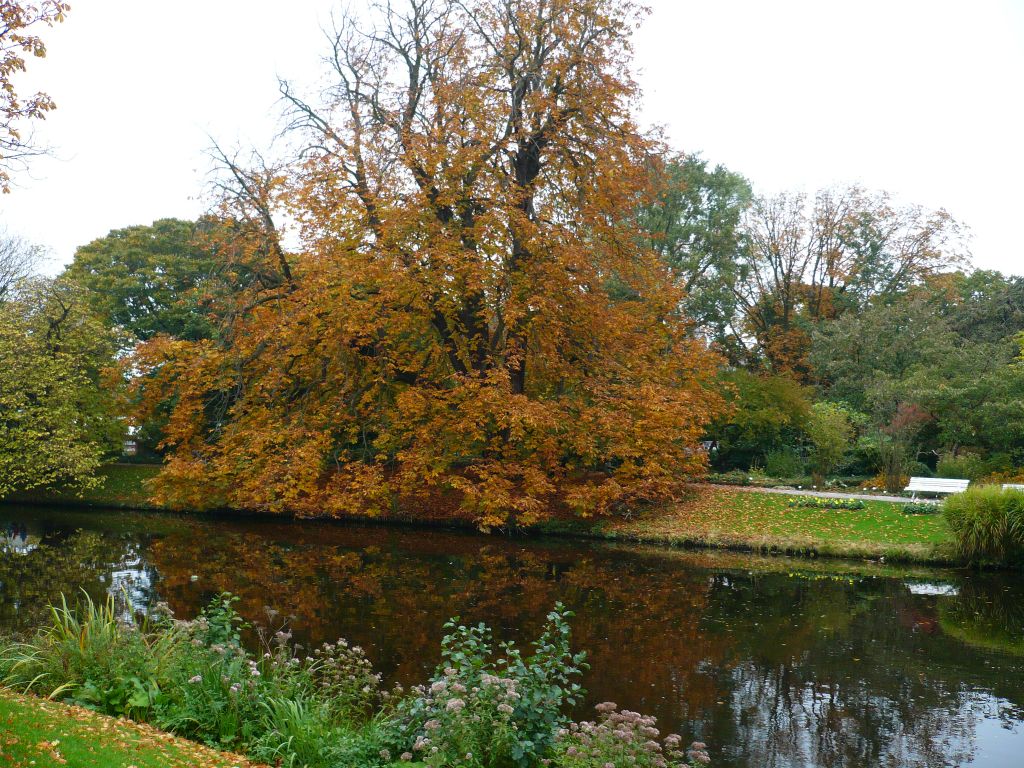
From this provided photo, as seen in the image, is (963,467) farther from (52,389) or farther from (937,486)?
(52,389)

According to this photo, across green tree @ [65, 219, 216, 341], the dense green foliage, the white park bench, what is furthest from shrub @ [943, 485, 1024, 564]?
green tree @ [65, 219, 216, 341]

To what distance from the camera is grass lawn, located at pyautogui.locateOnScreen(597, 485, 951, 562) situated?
17.9m

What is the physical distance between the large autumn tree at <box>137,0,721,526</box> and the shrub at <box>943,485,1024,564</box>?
679 centimetres

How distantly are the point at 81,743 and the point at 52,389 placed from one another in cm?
2248

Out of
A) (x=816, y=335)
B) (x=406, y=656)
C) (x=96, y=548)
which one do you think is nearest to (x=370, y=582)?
(x=406, y=656)

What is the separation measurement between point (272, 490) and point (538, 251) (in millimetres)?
9158

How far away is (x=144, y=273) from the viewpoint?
36.1 meters

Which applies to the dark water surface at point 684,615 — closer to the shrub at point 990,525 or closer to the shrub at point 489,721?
the shrub at point 990,525

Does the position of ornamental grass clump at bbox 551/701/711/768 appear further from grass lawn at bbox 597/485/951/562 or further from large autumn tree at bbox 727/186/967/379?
large autumn tree at bbox 727/186/967/379

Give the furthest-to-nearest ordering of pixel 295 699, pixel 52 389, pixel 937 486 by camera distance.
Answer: pixel 52 389, pixel 937 486, pixel 295 699

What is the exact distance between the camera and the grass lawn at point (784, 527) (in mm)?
17859

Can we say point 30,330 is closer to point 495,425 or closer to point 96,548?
point 96,548

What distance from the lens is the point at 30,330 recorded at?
25234 millimetres

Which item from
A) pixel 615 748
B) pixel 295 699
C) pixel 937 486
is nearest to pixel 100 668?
pixel 295 699
